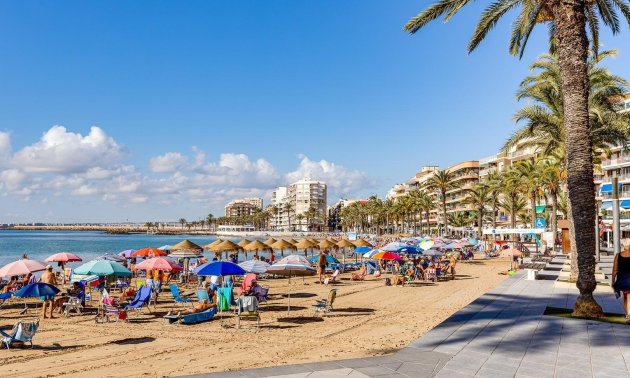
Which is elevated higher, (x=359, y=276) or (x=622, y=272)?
(x=622, y=272)

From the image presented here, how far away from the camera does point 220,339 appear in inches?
444

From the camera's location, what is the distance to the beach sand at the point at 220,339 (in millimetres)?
8984

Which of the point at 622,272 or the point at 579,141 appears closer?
the point at 622,272

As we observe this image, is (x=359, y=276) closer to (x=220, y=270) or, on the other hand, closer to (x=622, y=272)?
(x=220, y=270)

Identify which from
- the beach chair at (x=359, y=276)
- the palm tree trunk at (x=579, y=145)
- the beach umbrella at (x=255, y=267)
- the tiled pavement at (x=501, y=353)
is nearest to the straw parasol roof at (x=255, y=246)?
the beach chair at (x=359, y=276)

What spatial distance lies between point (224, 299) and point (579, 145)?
9918 millimetres

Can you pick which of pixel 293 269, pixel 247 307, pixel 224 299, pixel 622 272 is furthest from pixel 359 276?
pixel 622 272

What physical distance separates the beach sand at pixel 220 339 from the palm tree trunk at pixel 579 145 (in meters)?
3.74

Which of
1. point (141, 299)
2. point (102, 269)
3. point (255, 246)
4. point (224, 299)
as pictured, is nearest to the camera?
point (224, 299)

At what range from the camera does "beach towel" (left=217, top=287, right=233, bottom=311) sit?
45.6ft

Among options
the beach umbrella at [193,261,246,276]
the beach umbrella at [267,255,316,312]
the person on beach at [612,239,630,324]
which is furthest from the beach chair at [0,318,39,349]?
the person on beach at [612,239,630,324]

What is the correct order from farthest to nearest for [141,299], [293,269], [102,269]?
[102,269] < [293,269] < [141,299]

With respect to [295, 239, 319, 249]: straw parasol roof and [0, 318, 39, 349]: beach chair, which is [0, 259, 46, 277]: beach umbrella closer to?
[0, 318, 39, 349]: beach chair

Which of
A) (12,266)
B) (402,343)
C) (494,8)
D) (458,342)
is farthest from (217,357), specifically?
(494,8)
